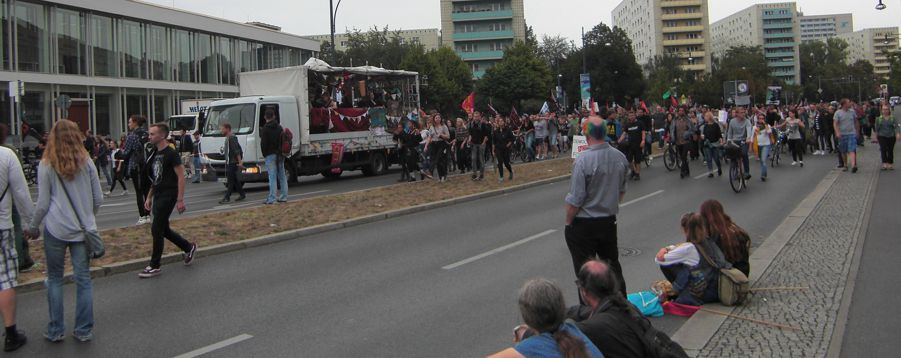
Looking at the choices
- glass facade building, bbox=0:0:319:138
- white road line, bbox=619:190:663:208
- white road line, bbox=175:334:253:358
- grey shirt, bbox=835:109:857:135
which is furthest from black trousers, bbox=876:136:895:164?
glass facade building, bbox=0:0:319:138

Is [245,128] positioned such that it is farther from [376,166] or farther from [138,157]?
[138,157]

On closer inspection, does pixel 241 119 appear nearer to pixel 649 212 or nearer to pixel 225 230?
pixel 225 230

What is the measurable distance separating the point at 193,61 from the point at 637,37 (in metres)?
135

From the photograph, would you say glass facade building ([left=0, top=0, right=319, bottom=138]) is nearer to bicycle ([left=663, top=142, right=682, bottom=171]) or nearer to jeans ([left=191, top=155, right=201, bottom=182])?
jeans ([left=191, top=155, right=201, bottom=182])

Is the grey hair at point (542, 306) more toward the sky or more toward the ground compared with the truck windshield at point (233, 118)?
more toward the ground

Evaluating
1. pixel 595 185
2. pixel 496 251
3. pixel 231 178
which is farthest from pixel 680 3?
pixel 595 185

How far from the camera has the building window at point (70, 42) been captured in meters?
38.8

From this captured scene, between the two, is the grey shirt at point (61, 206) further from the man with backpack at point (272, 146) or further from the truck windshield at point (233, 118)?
the truck windshield at point (233, 118)

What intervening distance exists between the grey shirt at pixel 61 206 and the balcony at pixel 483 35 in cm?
11714

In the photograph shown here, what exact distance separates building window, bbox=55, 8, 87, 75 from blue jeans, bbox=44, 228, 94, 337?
125ft

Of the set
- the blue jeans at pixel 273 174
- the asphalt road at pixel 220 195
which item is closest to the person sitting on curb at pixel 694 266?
the asphalt road at pixel 220 195

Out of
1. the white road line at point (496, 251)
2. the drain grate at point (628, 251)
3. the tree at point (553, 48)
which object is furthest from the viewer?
the tree at point (553, 48)

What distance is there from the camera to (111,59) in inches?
1657

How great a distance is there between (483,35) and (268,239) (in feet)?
371
